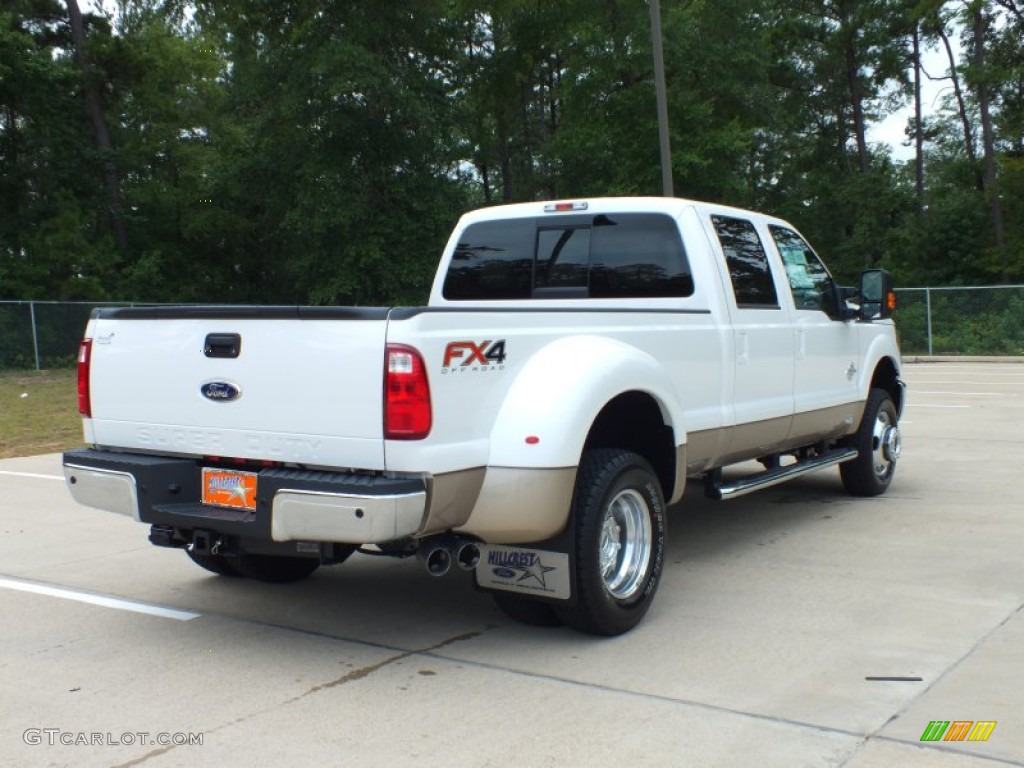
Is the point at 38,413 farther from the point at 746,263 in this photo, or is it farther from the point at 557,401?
the point at 557,401

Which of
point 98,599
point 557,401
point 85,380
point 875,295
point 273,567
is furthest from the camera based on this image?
point 875,295

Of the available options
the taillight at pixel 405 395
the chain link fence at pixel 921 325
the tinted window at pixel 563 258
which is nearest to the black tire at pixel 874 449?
the tinted window at pixel 563 258

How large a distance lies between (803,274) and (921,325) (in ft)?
74.2

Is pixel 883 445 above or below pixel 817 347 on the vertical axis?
below

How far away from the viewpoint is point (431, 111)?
3147cm

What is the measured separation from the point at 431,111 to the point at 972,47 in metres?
23.0

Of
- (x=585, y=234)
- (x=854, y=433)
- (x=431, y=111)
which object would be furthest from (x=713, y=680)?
(x=431, y=111)

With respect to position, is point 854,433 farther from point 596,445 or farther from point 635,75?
point 635,75

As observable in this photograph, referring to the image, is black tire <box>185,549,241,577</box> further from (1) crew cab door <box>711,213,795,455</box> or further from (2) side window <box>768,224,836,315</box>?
(2) side window <box>768,224,836,315</box>

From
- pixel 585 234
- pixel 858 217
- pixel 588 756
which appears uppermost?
pixel 858 217

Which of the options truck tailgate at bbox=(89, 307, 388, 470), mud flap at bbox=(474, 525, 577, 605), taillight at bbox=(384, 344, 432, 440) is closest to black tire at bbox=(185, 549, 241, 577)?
truck tailgate at bbox=(89, 307, 388, 470)

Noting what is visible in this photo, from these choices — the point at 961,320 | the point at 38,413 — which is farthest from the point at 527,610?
the point at 961,320

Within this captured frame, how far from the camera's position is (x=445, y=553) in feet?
15.4

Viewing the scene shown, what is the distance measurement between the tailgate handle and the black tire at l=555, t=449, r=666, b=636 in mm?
1616
